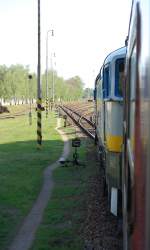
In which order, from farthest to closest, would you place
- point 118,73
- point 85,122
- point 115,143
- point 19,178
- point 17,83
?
point 17,83
point 85,122
point 19,178
point 118,73
point 115,143

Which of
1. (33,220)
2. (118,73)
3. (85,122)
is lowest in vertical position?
(33,220)

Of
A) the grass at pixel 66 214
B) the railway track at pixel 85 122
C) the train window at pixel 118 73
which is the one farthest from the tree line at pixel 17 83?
the train window at pixel 118 73

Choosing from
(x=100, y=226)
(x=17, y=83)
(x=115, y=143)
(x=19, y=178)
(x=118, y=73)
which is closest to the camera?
(x=115, y=143)

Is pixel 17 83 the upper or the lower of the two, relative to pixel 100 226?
upper

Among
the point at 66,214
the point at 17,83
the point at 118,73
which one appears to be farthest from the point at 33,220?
the point at 17,83

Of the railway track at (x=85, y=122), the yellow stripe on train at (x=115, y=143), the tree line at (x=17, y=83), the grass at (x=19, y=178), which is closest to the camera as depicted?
the yellow stripe on train at (x=115, y=143)

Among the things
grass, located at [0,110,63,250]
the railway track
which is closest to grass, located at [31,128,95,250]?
grass, located at [0,110,63,250]

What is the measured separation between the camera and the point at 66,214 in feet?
38.1

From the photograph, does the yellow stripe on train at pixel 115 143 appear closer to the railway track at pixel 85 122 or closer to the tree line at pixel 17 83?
the railway track at pixel 85 122

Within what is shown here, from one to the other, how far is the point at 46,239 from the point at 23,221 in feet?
5.33

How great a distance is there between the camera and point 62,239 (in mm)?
9680

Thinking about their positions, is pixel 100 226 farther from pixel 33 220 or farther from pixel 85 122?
pixel 85 122

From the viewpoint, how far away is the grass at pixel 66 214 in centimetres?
941

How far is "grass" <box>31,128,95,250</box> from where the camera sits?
30.9 feet
